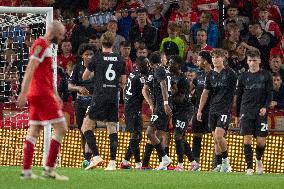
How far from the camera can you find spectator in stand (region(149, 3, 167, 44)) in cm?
2766

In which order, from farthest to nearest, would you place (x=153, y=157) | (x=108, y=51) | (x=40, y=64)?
(x=153, y=157), (x=108, y=51), (x=40, y=64)

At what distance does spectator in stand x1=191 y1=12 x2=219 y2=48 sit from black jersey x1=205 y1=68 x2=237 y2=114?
17.9ft

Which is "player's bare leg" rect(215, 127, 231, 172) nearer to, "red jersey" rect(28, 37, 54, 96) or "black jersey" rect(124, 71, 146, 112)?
"black jersey" rect(124, 71, 146, 112)

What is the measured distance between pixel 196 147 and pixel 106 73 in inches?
139

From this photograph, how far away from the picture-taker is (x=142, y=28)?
27156 millimetres

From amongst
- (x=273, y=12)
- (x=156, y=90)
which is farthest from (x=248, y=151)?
(x=273, y=12)

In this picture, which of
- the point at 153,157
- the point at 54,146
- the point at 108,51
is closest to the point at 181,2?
the point at 153,157

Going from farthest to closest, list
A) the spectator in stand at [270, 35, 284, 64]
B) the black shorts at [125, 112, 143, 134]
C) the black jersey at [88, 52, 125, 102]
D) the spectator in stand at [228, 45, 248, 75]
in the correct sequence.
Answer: the spectator in stand at [270, 35, 284, 64], the spectator in stand at [228, 45, 248, 75], the black shorts at [125, 112, 143, 134], the black jersey at [88, 52, 125, 102]

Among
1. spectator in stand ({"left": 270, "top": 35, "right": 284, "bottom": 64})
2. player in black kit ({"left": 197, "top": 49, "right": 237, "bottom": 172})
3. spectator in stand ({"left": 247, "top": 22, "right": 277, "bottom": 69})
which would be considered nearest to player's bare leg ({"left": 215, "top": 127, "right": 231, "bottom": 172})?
player in black kit ({"left": 197, "top": 49, "right": 237, "bottom": 172})

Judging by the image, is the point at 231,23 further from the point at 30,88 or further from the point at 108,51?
the point at 30,88

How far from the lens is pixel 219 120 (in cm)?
2094

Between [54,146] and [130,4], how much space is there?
12.9 metres

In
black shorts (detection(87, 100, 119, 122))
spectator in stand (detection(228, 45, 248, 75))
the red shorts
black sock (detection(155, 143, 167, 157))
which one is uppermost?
spectator in stand (detection(228, 45, 248, 75))

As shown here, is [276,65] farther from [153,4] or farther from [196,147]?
[153,4]
